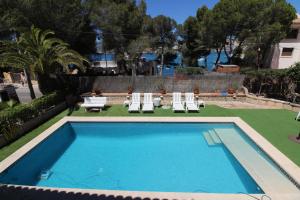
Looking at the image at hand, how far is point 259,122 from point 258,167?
17.3 ft

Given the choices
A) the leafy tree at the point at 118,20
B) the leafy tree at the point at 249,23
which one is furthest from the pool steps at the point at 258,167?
the leafy tree at the point at 249,23

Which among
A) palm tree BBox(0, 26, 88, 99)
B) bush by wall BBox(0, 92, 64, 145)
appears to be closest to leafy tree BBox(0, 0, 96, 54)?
palm tree BBox(0, 26, 88, 99)

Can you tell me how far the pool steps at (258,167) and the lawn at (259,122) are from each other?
3.48ft

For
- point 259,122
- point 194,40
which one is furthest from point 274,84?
point 194,40

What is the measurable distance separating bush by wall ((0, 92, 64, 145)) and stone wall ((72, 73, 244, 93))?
4405mm

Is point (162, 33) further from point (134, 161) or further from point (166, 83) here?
point (134, 161)

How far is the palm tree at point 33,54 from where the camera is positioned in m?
13.6

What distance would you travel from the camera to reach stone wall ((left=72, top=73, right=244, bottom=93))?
18219 millimetres

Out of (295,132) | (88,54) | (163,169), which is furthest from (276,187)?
(88,54)

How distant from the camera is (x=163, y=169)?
29.4 feet

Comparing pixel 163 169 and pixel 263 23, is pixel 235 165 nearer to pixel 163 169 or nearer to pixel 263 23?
pixel 163 169

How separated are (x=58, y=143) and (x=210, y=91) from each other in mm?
11878

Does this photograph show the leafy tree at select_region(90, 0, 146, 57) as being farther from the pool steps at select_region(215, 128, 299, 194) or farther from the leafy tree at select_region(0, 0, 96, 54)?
the pool steps at select_region(215, 128, 299, 194)

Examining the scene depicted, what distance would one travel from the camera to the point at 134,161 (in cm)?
975
